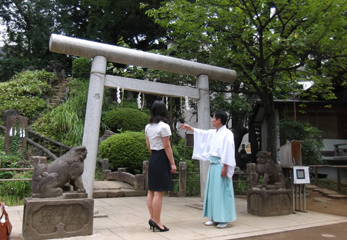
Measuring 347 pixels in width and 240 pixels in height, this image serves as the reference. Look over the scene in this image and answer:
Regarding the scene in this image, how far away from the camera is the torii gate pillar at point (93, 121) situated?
5.05 m

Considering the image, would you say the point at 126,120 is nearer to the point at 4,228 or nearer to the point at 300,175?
the point at 300,175

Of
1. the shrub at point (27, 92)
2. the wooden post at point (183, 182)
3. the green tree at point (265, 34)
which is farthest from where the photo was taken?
the shrub at point (27, 92)

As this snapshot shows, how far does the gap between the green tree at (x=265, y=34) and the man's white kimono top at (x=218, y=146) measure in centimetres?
298

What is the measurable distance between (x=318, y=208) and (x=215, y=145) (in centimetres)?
423

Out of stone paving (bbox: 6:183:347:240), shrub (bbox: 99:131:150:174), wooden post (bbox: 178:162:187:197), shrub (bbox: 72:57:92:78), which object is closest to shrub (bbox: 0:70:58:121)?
shrub (bbox: 72:57:92:78)

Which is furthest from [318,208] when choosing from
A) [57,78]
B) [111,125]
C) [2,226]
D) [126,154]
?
[57,78]

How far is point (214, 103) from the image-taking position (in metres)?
13.4

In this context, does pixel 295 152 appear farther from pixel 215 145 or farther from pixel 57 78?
pixel 57 78

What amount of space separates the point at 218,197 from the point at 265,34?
4.60 m

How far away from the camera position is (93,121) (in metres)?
5.18

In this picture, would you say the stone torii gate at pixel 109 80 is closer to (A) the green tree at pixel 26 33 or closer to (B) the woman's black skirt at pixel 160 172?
(B) the woman's black skirt at pixel 160 172

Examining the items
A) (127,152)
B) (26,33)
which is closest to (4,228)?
(127,152)

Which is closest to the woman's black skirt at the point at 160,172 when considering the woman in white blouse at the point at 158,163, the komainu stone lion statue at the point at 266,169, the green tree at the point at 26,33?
the woman in white blouse at the point at 158,163

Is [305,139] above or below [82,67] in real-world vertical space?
below
